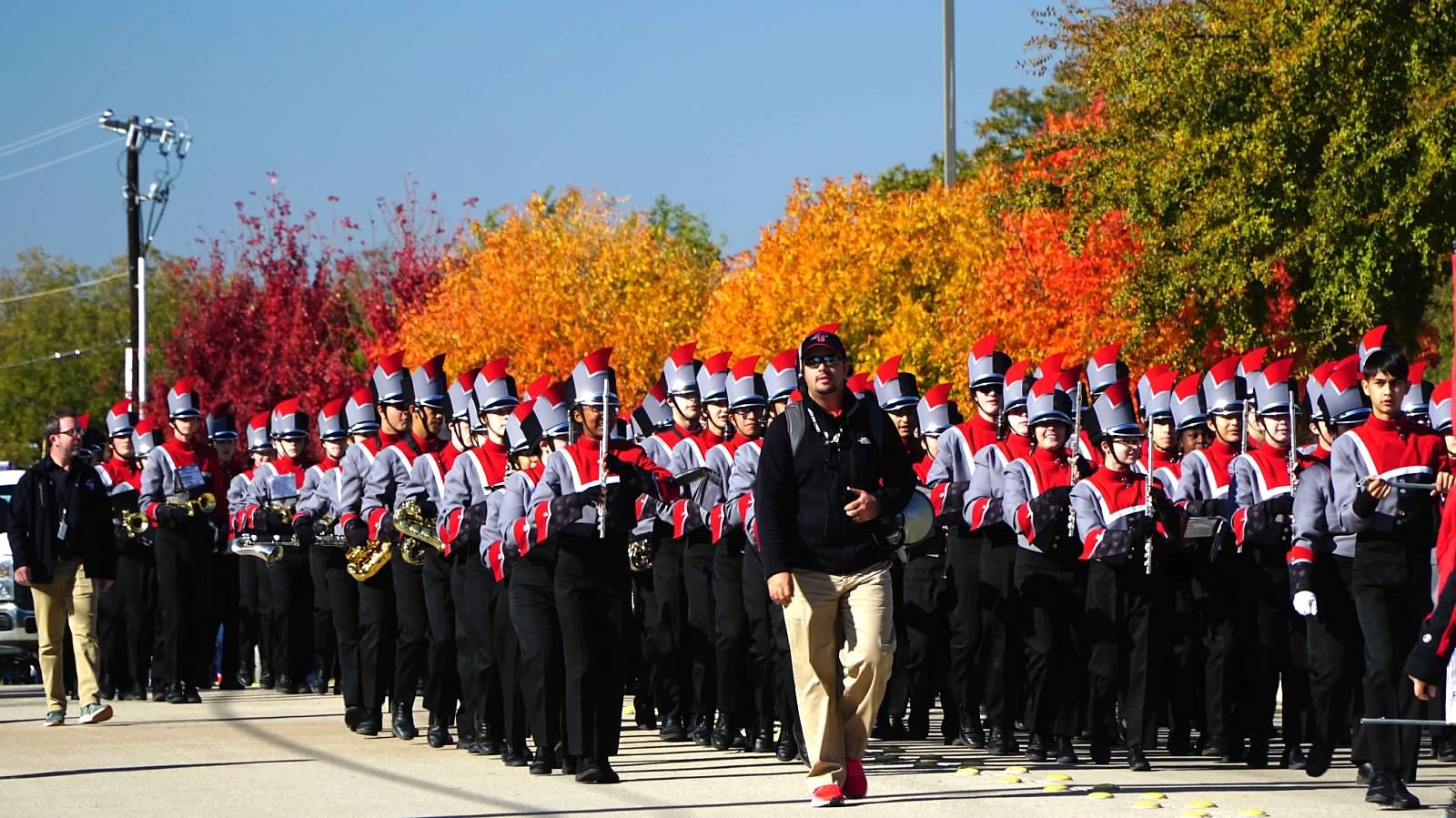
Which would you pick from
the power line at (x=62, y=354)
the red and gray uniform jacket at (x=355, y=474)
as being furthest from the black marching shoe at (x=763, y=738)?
the power line at (x=62, y=354)

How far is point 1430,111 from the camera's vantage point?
20.1m

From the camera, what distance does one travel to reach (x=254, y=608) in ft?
64.8

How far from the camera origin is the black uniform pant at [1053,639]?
1264 centimetres

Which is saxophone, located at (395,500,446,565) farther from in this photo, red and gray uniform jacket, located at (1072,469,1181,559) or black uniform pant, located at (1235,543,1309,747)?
black uniform pant, located at (1235,543,1309,747)

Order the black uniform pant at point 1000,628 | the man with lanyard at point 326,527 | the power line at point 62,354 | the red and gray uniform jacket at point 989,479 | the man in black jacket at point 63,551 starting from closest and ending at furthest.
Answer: the black uniform pant at point 1000,628 < the red and gray uniform jacket at point 989,479 < the man in black jacket at point 63,551 < the man with lanyard at point 326,527 < the power line at point 62,354

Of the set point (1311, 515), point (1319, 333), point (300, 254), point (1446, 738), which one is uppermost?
point (300, 254)

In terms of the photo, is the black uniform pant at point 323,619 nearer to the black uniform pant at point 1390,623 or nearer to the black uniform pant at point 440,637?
the black uniform pant at point 440,637

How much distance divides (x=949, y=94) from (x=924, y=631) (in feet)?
83.9

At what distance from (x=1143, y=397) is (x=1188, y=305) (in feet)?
35.0

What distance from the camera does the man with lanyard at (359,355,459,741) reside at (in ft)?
46.2

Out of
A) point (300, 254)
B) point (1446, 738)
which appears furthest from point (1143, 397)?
point (300, 254)

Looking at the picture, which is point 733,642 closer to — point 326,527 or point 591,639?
point 591,639

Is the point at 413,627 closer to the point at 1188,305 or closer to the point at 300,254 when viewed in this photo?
the point at 1188,305

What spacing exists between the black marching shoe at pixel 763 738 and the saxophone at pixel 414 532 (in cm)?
225
